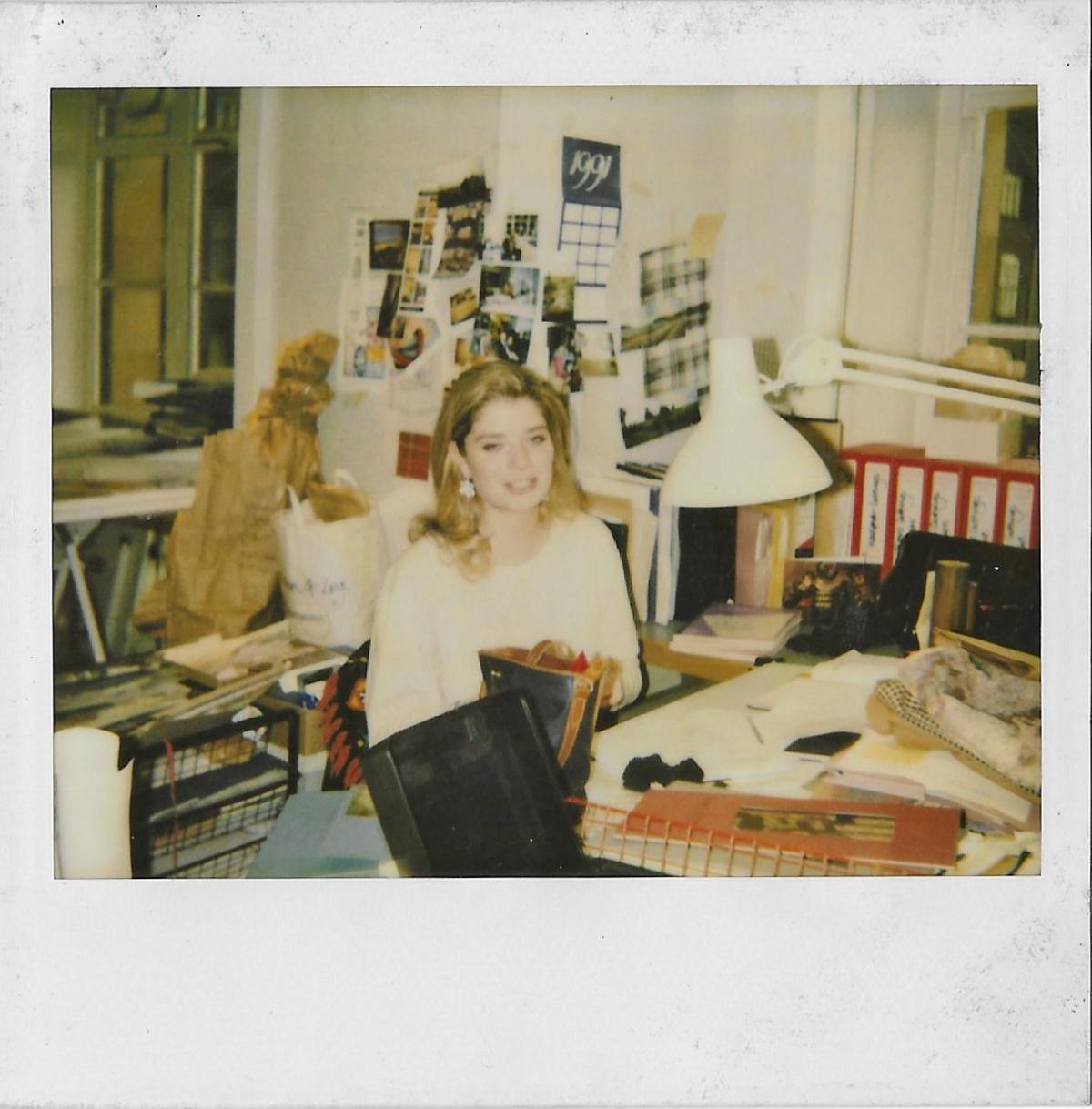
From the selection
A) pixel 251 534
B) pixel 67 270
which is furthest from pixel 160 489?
pixel 67 270

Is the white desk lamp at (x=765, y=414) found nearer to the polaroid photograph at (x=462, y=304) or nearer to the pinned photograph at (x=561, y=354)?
the pinned photograph at (x=561, y=354)

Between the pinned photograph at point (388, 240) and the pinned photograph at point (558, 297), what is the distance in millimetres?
213

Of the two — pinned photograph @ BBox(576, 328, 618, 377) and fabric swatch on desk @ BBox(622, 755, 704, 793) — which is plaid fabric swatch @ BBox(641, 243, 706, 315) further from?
fabric swatch on desk @ BBox(622, 755, 704, 793)

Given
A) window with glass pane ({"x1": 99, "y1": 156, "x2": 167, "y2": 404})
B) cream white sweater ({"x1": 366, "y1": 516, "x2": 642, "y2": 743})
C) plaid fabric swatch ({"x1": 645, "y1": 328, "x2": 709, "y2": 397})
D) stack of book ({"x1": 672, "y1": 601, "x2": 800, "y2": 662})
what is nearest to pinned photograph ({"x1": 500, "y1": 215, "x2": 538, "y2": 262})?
plaid fabric swatch ({"x1": 645, "y1": 328, "x2": 709, "y2": 397})

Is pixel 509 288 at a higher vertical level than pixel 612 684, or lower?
higher

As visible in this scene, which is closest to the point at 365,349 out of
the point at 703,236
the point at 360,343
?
the point at 360,343

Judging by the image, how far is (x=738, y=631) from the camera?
2.07 metres

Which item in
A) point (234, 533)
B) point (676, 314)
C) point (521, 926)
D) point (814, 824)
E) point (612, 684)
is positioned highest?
point (676, 314)

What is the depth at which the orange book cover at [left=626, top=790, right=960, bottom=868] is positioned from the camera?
6.61 feet

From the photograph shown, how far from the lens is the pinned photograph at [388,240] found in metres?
1.97

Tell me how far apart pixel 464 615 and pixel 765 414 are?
0.53 m

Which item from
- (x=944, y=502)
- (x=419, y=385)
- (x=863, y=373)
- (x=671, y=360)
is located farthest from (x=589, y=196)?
(x=944, y=502)

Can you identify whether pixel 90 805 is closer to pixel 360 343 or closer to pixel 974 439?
pixel 360 343

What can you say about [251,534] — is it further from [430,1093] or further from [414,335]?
[430,1093]
